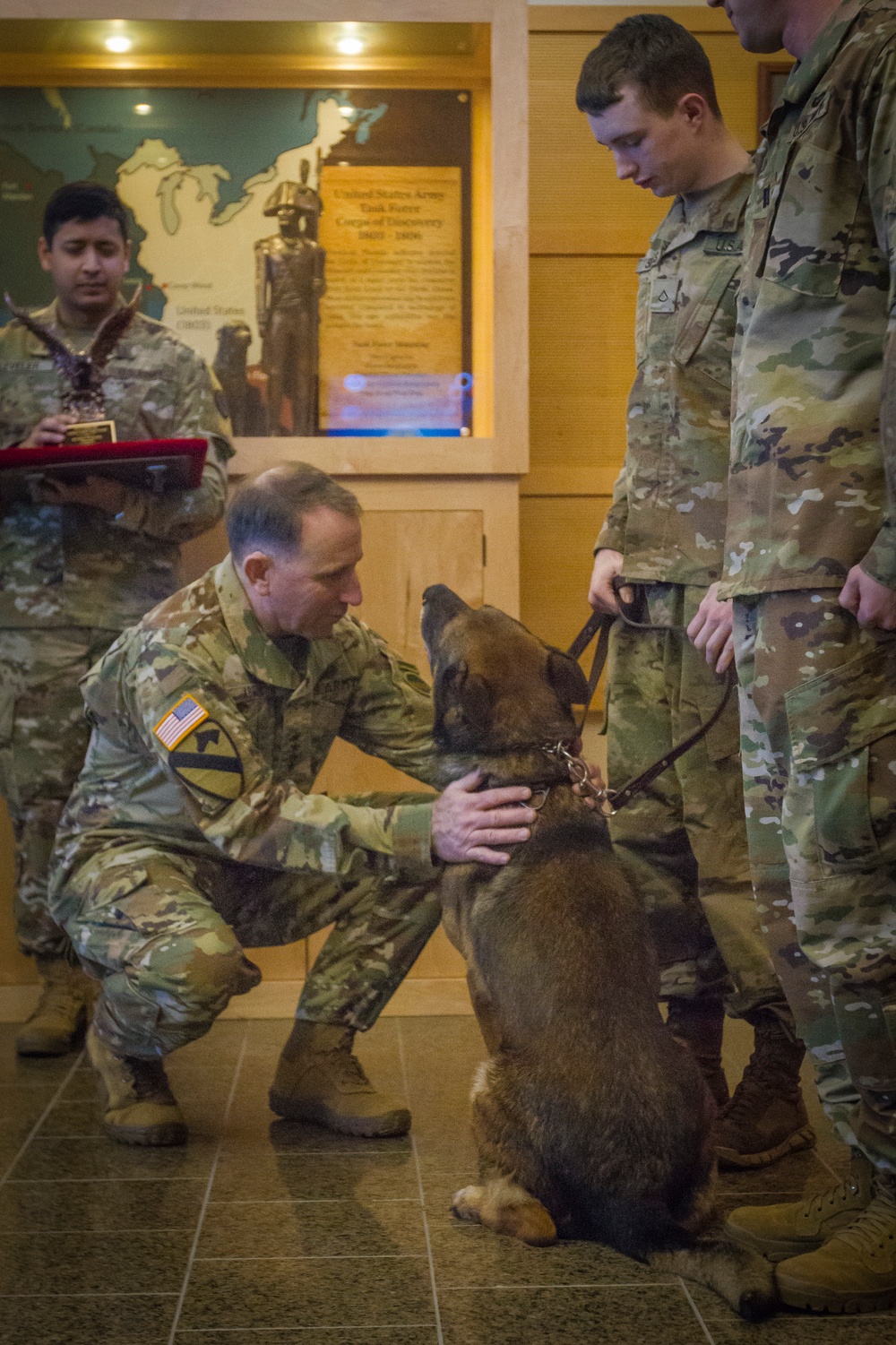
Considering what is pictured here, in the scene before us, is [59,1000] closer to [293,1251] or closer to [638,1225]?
[293,1251]

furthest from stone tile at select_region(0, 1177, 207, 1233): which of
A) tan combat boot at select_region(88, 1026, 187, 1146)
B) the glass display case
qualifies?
the glass display case

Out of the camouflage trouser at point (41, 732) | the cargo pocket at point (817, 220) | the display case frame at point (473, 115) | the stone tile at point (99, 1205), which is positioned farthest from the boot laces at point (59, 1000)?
the cargo pocket at point (817, 220)

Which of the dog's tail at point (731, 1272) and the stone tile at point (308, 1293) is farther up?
the dog's tail at point (731, 1272)

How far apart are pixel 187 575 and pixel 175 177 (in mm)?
1022

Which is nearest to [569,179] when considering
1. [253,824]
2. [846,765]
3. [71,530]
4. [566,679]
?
[71,530]

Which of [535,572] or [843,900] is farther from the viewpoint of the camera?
[535,572]

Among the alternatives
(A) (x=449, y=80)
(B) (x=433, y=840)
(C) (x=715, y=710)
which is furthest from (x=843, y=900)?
(A) (x=449, y=80)

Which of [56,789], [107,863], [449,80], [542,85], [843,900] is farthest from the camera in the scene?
[542,85]

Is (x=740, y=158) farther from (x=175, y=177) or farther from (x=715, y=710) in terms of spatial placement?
(x=175, y=177)

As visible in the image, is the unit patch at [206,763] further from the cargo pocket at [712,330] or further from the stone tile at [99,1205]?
the cargo pocket at [712,330]

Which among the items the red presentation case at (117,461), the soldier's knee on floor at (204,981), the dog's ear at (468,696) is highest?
the red presentation case at (117,461)

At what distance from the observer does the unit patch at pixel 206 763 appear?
7.38 feet

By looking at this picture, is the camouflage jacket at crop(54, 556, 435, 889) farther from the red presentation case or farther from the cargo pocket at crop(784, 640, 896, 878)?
the cargo pocket at crop(784, 640, 896, 878)

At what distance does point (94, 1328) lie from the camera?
1.73 m
